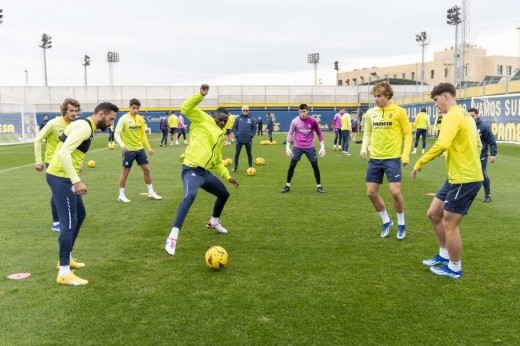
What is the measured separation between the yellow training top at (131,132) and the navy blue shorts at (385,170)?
5.27 metres

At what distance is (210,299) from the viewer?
493cm

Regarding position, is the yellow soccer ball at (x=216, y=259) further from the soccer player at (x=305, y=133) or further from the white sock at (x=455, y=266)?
the soccer player at (x=305, y=133)

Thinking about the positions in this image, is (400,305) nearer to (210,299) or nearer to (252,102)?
(210,299)

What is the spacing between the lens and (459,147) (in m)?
5.30

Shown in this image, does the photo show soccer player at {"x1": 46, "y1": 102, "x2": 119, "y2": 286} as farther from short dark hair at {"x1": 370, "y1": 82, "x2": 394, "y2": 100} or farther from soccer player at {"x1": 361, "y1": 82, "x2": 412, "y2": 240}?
soccer player at {"x1": 361, "y1": 82, "x2": 412, "y2": 240}

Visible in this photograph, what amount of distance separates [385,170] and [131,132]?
5903mm

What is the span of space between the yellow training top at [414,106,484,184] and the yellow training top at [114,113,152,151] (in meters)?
6.88

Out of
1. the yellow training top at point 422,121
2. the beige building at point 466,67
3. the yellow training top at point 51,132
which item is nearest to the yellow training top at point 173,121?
the yellow training top at point 422,121

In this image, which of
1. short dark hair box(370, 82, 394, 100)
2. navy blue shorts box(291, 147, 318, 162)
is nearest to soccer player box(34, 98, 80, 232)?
short dark hair box(370, 82, 394, 100)

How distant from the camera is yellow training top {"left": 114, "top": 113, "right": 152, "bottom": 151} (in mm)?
10390

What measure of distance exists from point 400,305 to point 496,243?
10.1 ft

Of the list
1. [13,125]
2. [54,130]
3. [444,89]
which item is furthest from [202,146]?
[13,125]

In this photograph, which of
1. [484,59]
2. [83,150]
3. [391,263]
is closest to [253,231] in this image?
→ [391,263]

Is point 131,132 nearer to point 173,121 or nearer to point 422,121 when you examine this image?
point 422,121
